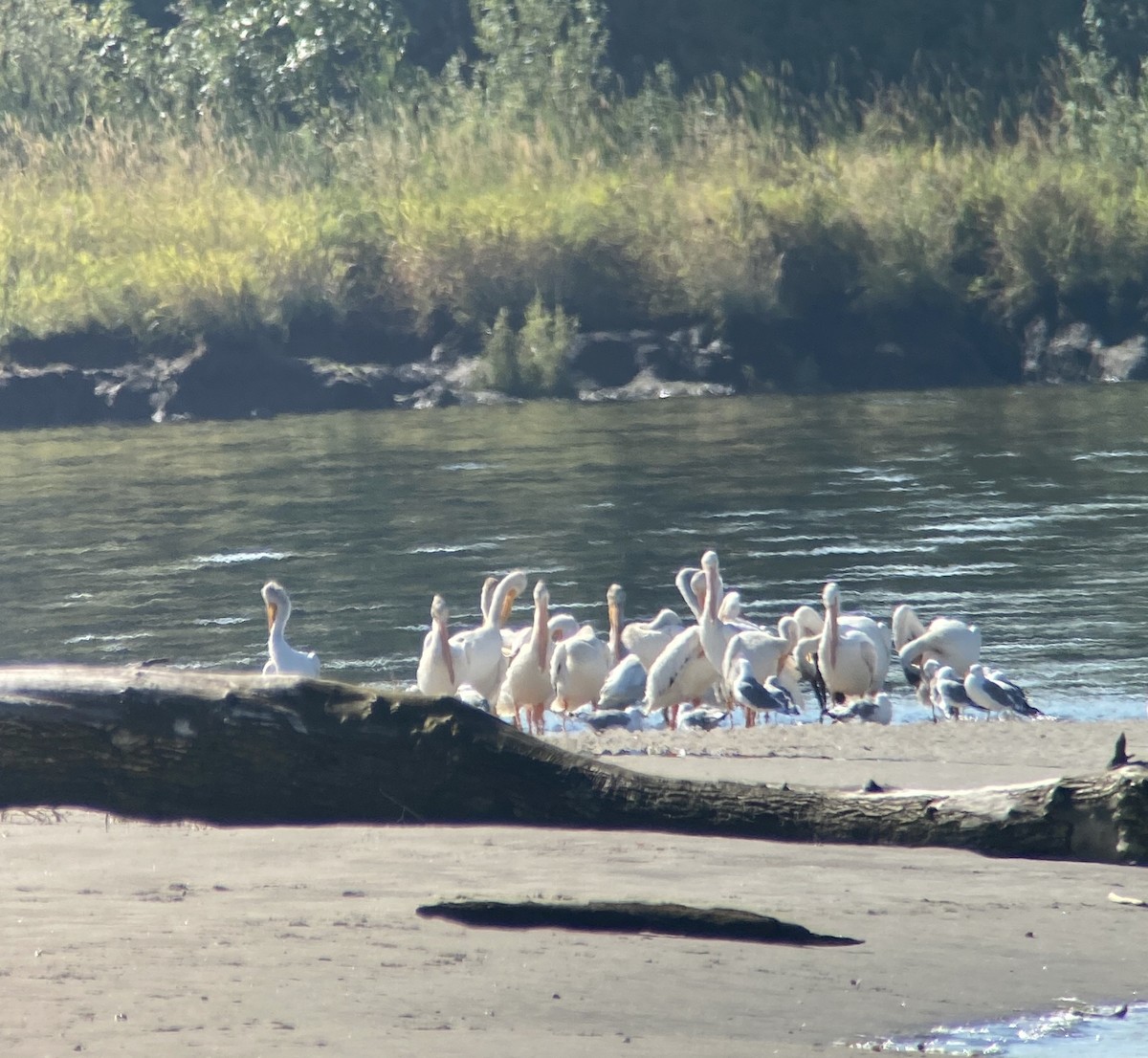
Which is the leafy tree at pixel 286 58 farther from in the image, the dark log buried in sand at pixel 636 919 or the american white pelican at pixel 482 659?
the dark log buried in sand at pixel 636 919

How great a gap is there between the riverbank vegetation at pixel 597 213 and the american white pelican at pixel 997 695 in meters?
29.1

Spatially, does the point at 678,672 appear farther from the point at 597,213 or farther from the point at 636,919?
the point at 597,213

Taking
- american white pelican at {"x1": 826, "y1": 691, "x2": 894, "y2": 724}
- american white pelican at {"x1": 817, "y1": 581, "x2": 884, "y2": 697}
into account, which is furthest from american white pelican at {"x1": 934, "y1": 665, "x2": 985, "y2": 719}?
american white pelican at {"x1": 817, "y1": 581, "x2": 884, "y2": 697}

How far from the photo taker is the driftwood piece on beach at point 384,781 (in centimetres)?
723

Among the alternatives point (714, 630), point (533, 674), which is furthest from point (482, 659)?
point (714, 630)

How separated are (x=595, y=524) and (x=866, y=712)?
11402mm

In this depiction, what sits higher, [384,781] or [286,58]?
[286,58]

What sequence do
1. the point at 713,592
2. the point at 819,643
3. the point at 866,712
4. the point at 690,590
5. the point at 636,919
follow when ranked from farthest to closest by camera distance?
the point at 690,590 < the point at 819,643 < the point at 713,592 < the point at 866,712 < the point at 636,919

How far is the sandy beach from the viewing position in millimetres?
5633

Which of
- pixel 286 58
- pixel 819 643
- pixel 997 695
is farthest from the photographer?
pixel 286 58

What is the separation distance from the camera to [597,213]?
144ft

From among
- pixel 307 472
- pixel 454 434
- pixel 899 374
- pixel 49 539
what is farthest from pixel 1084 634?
pixel 899 374

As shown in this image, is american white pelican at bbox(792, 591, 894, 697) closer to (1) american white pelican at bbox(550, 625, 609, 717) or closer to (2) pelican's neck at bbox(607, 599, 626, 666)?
(2) pelican's neck at bbox(607, 599, 626, 666)

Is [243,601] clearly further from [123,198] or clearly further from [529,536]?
[123,198]
